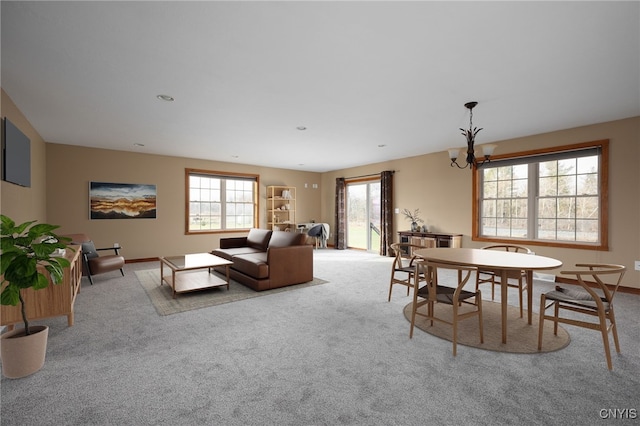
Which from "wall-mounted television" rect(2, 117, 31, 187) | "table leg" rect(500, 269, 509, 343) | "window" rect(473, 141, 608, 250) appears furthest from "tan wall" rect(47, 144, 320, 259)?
"table leg" rect(500, 269, 509, 343)

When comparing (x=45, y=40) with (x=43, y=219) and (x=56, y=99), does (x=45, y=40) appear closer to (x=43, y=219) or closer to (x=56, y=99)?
(x=56, y=99)

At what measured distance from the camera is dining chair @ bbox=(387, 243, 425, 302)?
3.66 metres

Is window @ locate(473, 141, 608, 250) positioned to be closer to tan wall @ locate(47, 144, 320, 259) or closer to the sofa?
the sofa

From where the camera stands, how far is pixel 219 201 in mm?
7898

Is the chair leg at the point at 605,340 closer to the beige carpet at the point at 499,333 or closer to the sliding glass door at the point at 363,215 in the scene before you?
the beige carpet at the point at 499,333

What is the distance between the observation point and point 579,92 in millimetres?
3289

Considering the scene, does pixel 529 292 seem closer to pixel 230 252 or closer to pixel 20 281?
pixel 20 281

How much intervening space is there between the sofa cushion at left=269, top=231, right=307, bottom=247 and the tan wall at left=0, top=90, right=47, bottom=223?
329cm

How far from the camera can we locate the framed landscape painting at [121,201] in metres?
6.17

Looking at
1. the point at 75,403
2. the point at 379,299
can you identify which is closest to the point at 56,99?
the point at 75,403

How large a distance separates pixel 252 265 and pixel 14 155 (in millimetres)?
3057

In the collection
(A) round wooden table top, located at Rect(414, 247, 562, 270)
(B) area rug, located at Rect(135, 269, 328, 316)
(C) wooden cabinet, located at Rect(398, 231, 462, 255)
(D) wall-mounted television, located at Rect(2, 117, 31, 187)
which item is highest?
(D) wall-mounted television, located at Rect(2, 117, 31, 187)

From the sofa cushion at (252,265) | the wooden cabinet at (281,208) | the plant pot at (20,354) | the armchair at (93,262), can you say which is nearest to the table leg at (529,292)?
the sofa cushion at (252,265)

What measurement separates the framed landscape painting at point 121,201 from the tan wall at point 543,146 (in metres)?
5.78
